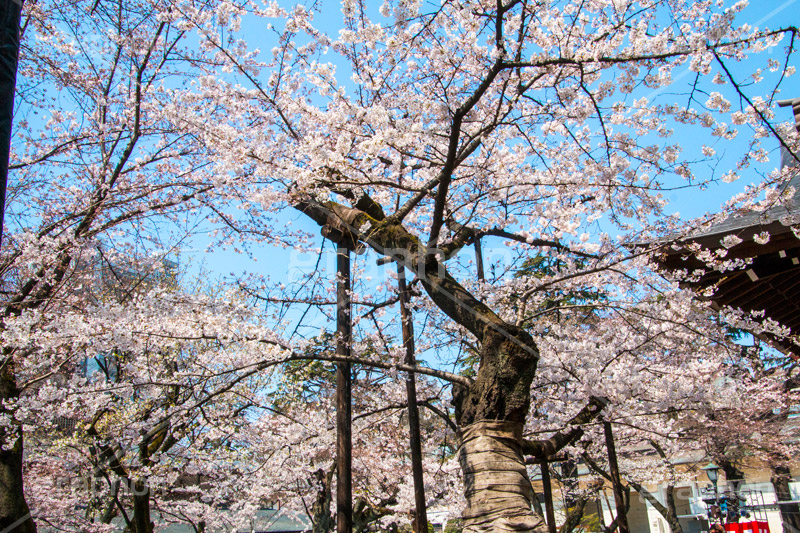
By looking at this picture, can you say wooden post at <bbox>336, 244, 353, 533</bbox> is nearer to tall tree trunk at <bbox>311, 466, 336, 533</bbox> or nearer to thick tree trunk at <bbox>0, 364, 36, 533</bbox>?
thick tree trunk at <bbox>0, 364, 36, 533</bbox>

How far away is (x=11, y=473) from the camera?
5.29 metres

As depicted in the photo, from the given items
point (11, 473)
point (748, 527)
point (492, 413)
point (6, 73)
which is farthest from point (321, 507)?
point (6, 73)

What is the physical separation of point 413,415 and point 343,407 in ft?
2.87

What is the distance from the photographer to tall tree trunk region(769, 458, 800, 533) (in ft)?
37.8

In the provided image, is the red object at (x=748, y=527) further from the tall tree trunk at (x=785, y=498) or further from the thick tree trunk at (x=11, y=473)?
the thick tree trunk at (x=11, y=473)

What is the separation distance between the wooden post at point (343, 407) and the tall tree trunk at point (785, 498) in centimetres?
1091

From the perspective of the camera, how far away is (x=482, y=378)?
3709 millimetres

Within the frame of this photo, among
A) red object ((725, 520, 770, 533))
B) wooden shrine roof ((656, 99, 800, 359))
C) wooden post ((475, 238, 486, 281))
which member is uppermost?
wooden post ((475, 238, 486, 281))

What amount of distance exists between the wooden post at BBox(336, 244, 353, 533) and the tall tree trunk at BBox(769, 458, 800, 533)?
10912mm

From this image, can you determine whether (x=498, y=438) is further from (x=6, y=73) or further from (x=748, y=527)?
(x=748, y=527)

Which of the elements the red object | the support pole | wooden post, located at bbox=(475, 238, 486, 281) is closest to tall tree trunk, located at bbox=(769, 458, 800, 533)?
the red object

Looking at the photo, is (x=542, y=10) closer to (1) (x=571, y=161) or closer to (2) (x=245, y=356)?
(1) (x=571, y=161)

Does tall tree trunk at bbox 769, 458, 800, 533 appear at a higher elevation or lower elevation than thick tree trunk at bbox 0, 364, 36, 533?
lower

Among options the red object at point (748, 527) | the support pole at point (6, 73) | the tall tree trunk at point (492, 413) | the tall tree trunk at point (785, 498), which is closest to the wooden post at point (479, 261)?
the tall tree trunk at point (492, 413)
